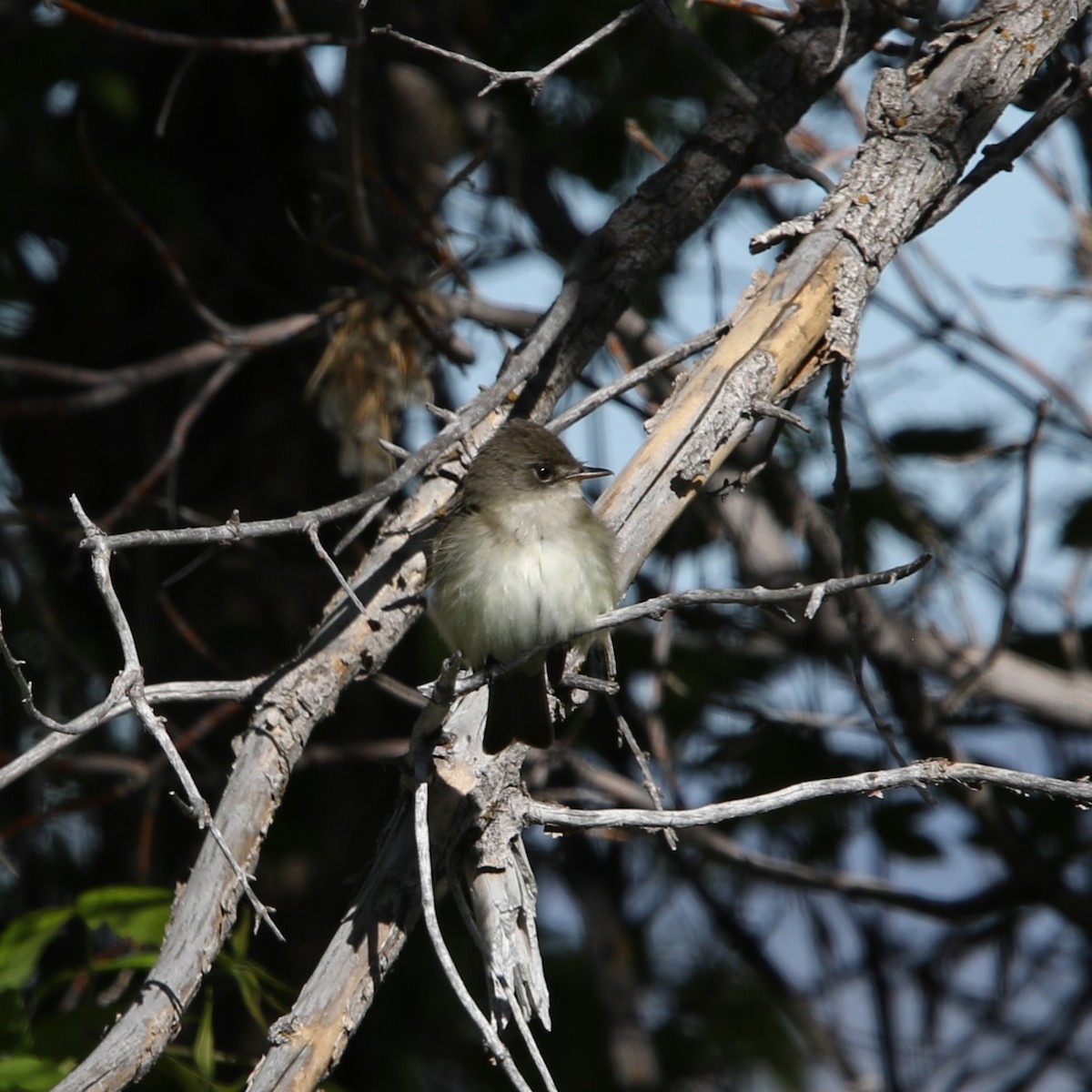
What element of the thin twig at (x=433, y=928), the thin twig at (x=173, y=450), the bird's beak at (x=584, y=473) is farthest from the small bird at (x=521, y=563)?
the thin twig at (x=173, y=450)

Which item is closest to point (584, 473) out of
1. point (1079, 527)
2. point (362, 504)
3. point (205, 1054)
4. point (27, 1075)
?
point (362, 504)

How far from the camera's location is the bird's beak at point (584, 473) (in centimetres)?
365

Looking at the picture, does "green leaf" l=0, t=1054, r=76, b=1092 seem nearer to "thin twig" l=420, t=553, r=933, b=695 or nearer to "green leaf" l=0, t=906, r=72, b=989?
"green leaf" l=0, t=906, r=72, b=989

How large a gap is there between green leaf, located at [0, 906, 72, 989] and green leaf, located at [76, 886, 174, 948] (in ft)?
0.22

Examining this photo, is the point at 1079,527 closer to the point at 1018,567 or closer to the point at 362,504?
the point at 1018,567

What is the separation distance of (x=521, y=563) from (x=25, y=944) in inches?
57.7

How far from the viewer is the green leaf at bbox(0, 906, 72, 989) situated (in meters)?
3.23

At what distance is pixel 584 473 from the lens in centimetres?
369

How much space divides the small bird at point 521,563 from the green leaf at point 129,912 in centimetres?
96

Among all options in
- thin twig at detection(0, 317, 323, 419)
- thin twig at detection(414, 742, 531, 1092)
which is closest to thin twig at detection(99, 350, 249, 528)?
thin twig at detection(0, 317, 323, 419)

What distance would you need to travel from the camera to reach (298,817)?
5.57 meters

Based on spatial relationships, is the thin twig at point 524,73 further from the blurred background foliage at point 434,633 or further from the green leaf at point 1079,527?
the green leaf at point 1079,527

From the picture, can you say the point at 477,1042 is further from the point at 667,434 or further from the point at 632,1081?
the point at 667,434

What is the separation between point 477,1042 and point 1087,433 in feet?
11.5
